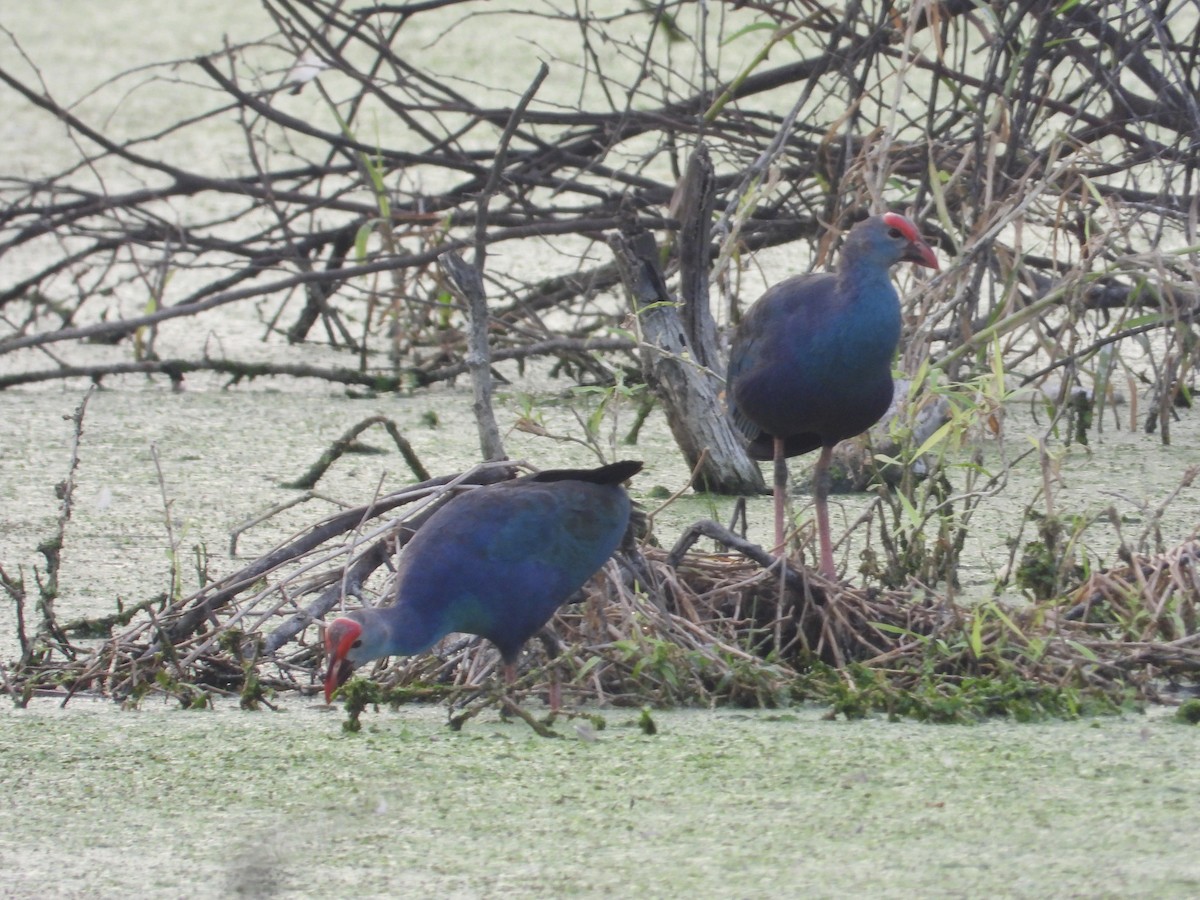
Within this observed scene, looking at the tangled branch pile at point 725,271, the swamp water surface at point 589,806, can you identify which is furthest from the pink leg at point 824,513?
the swamp water surface at point 589,806

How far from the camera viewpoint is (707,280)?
3.22 meters

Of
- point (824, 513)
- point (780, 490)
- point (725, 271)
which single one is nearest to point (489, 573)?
point (824, 513)

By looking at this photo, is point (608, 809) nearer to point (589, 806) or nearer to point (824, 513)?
point (589, 806)

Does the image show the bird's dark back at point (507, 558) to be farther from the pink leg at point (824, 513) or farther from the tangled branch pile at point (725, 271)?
the pink leg at point (824, 513)

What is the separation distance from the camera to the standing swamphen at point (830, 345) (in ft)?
7.98

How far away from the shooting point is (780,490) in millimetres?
2662

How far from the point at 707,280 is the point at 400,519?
1096 millimetres

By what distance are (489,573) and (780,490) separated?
0.82 meters

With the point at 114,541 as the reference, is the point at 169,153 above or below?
above

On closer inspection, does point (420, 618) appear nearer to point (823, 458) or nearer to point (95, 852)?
point (95, 852)

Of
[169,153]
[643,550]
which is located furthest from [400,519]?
[169,153]

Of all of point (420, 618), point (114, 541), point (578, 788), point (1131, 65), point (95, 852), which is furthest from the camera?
point (1131, 65)

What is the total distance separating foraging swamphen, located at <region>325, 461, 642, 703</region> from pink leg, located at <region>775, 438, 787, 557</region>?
1.91 feet

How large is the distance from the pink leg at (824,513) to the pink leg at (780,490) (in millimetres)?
56
